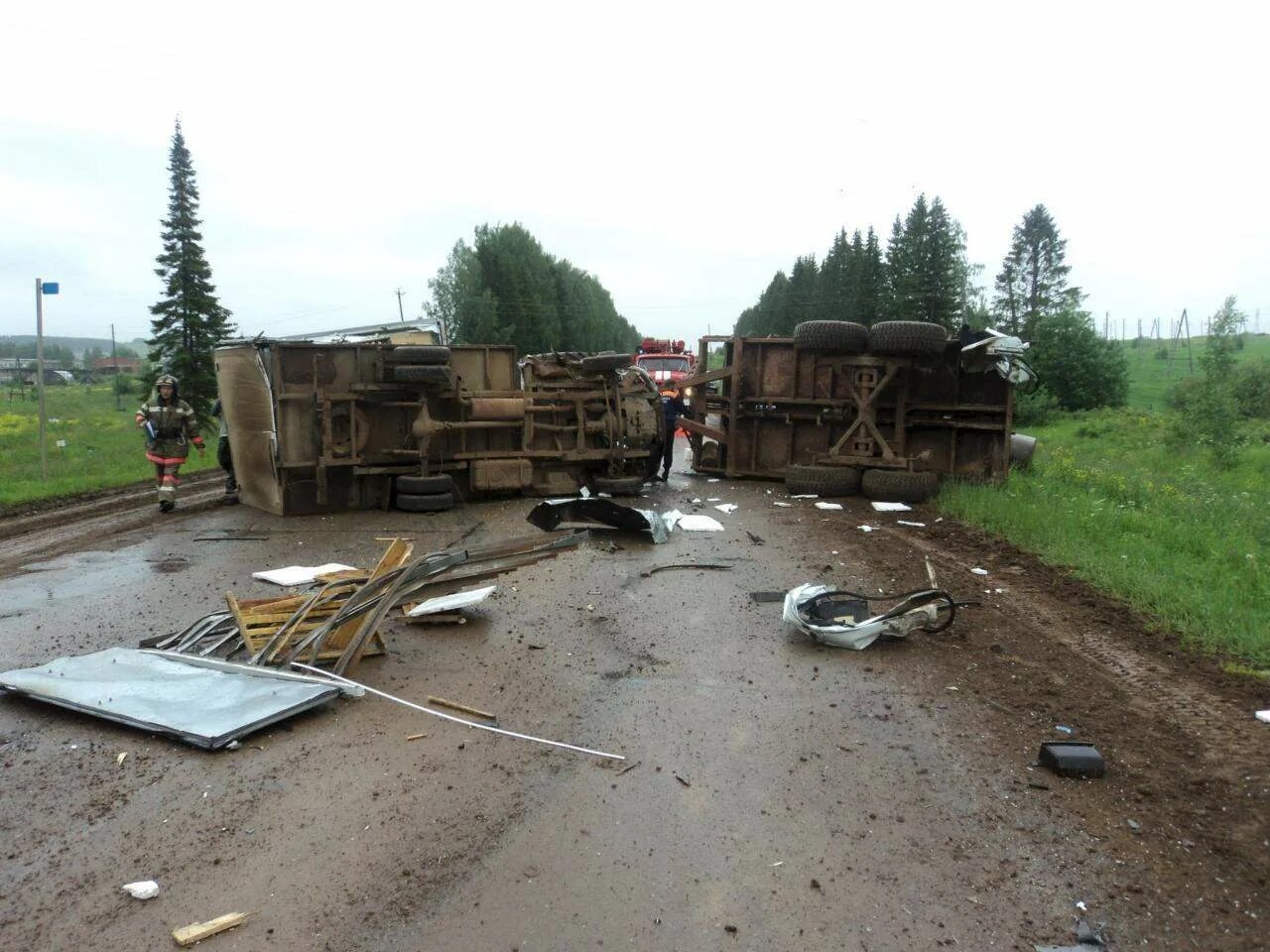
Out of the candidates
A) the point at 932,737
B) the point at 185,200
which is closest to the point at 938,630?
the point at 932,737

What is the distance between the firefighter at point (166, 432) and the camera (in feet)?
38.0

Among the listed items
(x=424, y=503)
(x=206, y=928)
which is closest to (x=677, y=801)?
(x=206, y=928)

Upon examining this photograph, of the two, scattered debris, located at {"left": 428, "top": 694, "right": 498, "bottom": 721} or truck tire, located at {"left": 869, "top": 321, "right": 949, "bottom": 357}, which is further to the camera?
truck tire, located at {"left": 869, "top": 321, "right": 949, "bottom": 357}

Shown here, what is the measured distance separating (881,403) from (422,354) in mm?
6613

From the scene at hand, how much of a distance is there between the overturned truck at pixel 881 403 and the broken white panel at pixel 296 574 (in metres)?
7.19

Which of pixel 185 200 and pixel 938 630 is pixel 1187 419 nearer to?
pixel 938 630

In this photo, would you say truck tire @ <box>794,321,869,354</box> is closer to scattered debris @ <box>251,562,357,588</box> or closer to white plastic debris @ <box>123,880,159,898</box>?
scattered debris @ <box>251,562,357,588</box>

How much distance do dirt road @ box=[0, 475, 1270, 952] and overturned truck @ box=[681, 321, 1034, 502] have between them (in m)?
6.24

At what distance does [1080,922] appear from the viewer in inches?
113

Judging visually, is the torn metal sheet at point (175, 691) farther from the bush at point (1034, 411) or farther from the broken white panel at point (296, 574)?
the bush at point (1034, 411)

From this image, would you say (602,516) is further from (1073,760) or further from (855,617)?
(1073,760)

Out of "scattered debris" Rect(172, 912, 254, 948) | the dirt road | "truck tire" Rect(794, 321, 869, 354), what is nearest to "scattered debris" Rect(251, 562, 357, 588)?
the dirt road

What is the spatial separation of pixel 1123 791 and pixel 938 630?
2.15 m

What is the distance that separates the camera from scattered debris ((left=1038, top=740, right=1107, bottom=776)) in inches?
152
